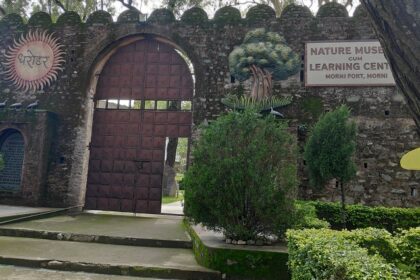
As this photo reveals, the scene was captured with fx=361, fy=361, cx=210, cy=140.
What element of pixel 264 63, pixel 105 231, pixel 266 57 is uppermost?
pixel 266 57

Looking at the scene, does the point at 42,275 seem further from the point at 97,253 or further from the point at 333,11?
the point at 333,11

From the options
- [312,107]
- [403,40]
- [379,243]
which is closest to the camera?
[403,40]

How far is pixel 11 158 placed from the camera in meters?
10.8

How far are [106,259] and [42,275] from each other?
88cm

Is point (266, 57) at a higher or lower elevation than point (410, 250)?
higher

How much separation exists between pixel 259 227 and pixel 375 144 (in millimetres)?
6003

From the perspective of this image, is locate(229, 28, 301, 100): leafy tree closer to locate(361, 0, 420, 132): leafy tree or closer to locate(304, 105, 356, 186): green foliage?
locate(304, 105, 356, 186): green foliage

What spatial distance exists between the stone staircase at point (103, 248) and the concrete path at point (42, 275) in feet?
0.14

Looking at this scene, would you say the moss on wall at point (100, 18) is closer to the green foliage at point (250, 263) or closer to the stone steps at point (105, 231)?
the stone steps at point (105, 231)

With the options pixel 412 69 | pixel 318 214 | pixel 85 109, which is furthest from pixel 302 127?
pixel 412 69

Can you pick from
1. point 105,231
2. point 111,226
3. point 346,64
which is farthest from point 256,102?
point 105,231

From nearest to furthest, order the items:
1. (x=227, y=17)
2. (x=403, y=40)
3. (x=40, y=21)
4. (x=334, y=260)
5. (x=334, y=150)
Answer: (x=403, y=40) < (x=334, y=260) < (x=334, y=150) < (x=227, y=17) < (x=40, y=21)

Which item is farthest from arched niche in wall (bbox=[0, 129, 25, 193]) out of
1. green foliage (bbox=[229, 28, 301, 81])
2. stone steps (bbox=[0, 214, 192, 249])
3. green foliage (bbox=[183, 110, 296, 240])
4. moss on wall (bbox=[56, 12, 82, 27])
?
green foliage (bbox=[183, 110, 296, 240])

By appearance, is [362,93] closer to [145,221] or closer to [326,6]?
[326,6]
